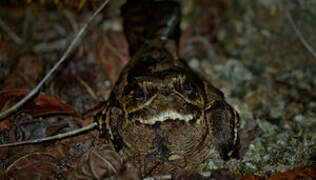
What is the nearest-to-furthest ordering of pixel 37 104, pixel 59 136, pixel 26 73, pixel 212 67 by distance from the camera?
pixel 59 136
pixel 37 104
pixel 26 73
pixel 212 67

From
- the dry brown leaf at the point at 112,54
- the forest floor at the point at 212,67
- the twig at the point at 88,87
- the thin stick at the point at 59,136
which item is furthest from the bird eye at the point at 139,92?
the dry brown leaf at the point at 112,54

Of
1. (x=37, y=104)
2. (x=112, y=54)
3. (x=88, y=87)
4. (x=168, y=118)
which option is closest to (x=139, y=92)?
(x=168, y=118)

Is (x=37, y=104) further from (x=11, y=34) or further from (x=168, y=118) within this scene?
(x=11, y=34)

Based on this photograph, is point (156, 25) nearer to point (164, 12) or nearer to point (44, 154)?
point (164, 12)

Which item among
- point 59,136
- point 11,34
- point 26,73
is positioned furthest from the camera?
point 11,34

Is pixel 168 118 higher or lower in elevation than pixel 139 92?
lower

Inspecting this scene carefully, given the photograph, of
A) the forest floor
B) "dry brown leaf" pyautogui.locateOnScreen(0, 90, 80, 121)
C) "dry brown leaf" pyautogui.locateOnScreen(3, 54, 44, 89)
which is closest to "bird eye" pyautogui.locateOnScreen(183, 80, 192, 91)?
the forest floor

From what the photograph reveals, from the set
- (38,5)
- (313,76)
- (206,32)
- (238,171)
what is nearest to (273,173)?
(238,171)

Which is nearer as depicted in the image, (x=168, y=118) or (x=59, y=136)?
(x=168, y=118)
